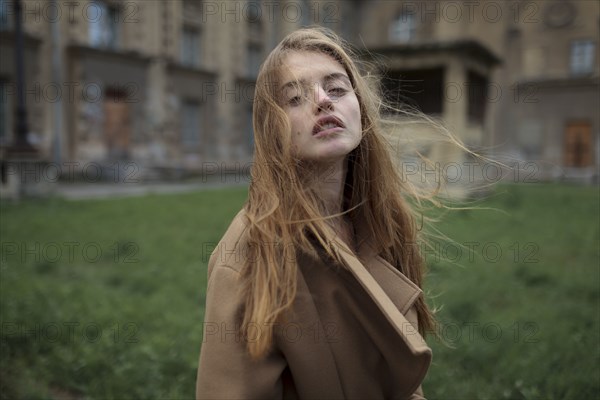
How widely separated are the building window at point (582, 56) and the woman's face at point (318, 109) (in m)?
29.0

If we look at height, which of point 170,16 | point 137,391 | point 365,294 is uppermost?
point 170,16

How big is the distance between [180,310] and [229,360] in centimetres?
349

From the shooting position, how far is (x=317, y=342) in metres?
1.43

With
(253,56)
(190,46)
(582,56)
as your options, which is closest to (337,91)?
(190,46)

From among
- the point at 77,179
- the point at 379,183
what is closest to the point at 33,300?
the point at 379,183

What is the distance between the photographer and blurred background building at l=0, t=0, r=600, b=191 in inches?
582

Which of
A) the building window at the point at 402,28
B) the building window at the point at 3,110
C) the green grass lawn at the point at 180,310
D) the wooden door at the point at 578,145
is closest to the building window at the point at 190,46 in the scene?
the building window at the point at 3,110

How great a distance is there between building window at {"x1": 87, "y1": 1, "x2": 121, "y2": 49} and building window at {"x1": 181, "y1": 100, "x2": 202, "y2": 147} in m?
4.36

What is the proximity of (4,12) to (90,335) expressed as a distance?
16.0m

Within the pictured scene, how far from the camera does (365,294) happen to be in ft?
4.74

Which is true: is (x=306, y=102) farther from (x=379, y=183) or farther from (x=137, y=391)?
(x=137, y=391)

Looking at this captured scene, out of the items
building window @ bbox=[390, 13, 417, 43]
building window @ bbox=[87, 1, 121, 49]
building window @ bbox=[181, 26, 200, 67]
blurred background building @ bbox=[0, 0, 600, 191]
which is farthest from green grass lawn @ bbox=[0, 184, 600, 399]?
building window @ bbox=[181, 26, 200, 67]

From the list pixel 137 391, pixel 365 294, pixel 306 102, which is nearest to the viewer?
pixel 365 294

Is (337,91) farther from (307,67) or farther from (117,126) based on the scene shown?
(117,126)
